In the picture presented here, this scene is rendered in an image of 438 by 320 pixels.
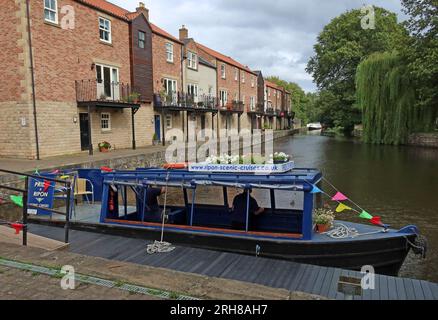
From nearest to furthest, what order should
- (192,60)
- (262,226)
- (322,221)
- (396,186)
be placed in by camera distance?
(322,221) < (262,226) < (396,186) < (192,60)

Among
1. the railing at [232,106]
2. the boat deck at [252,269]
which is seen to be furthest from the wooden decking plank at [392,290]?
the railing at [232,106]

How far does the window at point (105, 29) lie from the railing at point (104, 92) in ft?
8.73

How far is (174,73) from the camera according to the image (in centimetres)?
2927

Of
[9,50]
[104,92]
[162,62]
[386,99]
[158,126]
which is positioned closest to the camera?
[9,50]

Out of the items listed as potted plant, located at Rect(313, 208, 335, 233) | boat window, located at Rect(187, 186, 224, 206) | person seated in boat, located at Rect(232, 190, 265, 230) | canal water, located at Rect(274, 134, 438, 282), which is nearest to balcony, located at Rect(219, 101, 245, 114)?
canal water, located at Rect(274, 134, 438, 282)

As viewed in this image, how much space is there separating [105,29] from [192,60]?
11.8m

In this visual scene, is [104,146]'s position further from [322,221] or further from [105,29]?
[322,221]

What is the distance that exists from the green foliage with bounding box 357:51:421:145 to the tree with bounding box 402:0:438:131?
3.31 feet

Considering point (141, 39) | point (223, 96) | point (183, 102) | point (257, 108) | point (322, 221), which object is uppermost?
point (141, 39)

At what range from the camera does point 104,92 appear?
2112 centimetres

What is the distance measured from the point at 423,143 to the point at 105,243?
104 ft

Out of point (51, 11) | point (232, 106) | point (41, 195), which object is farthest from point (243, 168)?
point (232, 106)

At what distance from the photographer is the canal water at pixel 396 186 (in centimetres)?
958

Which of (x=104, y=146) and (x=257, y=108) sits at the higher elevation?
(x=257, y=108)
